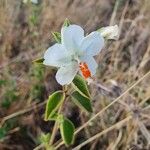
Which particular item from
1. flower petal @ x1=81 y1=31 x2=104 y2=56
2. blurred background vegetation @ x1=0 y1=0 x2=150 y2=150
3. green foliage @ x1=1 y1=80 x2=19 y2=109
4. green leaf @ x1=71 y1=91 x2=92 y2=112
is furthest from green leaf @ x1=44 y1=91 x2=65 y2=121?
green foliage @ x1=1 y1=80 x2=19 y2=109

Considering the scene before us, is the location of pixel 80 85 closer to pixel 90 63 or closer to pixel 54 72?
pixel 90 63

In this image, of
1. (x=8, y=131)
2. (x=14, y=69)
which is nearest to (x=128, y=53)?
(x=14, y=69)

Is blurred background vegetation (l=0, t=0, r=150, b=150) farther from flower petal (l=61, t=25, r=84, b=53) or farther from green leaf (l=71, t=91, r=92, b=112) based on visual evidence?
flower petal (l=61, t=25, r=84, b=53)

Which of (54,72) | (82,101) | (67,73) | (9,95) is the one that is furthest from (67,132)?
(54,72)

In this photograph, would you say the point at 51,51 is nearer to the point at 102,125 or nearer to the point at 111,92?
the point at 111,92

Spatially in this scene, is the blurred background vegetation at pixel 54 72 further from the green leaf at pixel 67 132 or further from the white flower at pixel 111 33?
the white flower at pixel 111 33

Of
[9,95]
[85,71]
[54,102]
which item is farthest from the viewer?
[9,95]
